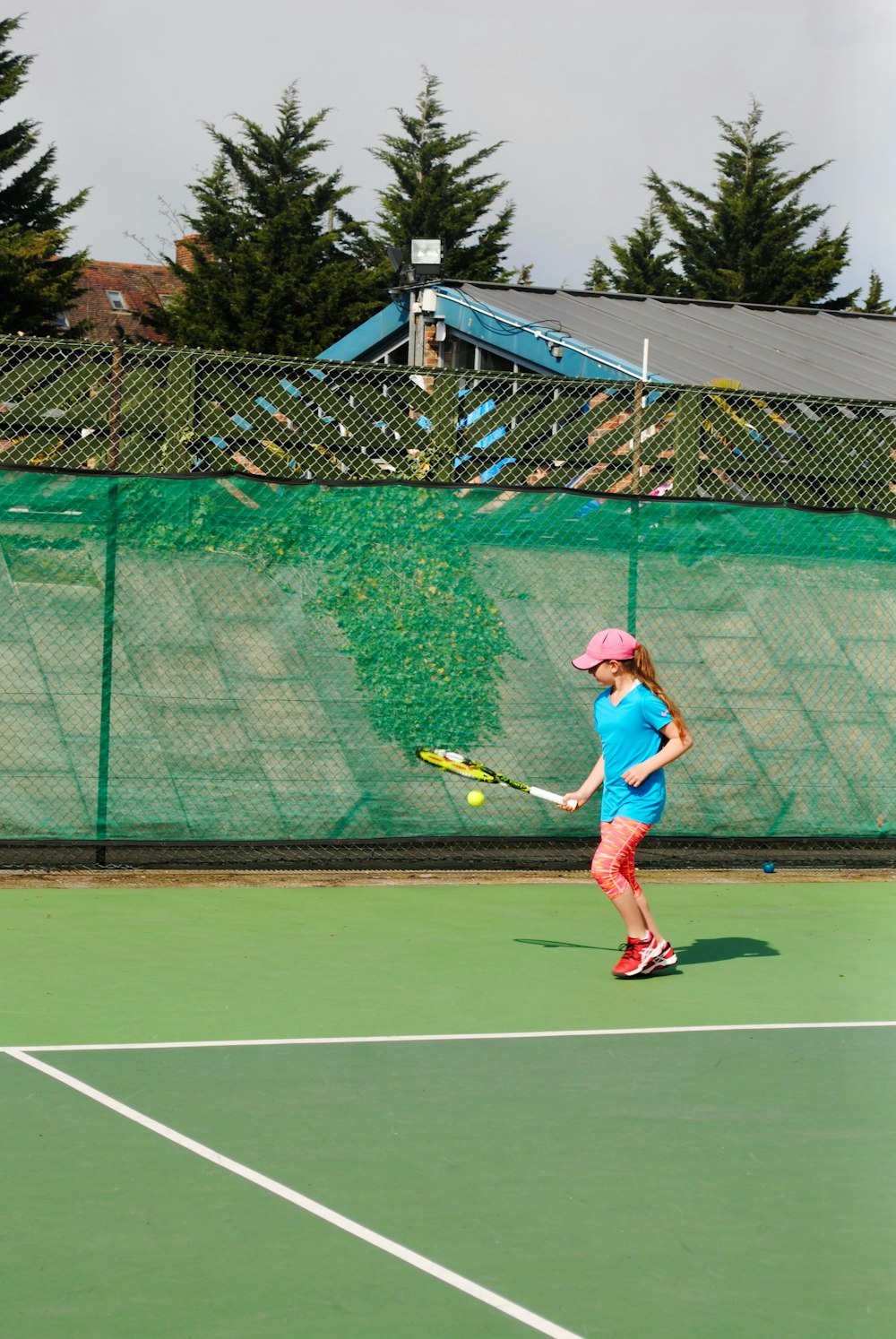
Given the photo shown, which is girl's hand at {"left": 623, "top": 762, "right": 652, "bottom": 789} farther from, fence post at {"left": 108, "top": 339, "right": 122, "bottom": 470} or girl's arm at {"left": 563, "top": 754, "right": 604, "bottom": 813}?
fence post at {"left": 108, "top": 339, "right": 122, "bottom": 470}

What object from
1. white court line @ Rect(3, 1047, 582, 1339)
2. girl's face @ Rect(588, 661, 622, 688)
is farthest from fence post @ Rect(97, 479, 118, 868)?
white court line @ Rect(3, 1047, 582, 1339)

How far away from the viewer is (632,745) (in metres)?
7.25

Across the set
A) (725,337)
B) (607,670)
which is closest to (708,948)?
(607,670)

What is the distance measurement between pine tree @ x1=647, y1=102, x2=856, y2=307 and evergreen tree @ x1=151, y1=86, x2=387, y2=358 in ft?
26.6

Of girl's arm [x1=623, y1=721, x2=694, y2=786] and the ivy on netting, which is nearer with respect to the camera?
girl's arm [x1=623, y1=721, x2=694, y2=786]

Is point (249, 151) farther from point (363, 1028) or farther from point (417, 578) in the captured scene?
point (363, 1028)

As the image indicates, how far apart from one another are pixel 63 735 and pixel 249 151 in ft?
109

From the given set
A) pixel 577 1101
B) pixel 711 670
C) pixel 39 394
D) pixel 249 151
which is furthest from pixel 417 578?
pixel 249 151

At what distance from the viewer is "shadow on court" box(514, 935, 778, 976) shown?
7914 mm

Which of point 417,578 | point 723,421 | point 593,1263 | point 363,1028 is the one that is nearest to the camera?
point 593,1263

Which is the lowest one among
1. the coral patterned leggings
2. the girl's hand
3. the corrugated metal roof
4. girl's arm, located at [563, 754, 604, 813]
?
the coral patterned leggings

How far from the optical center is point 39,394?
9750 mm

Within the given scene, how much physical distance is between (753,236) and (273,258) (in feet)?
39.4

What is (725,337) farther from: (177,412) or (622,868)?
(622,868)
